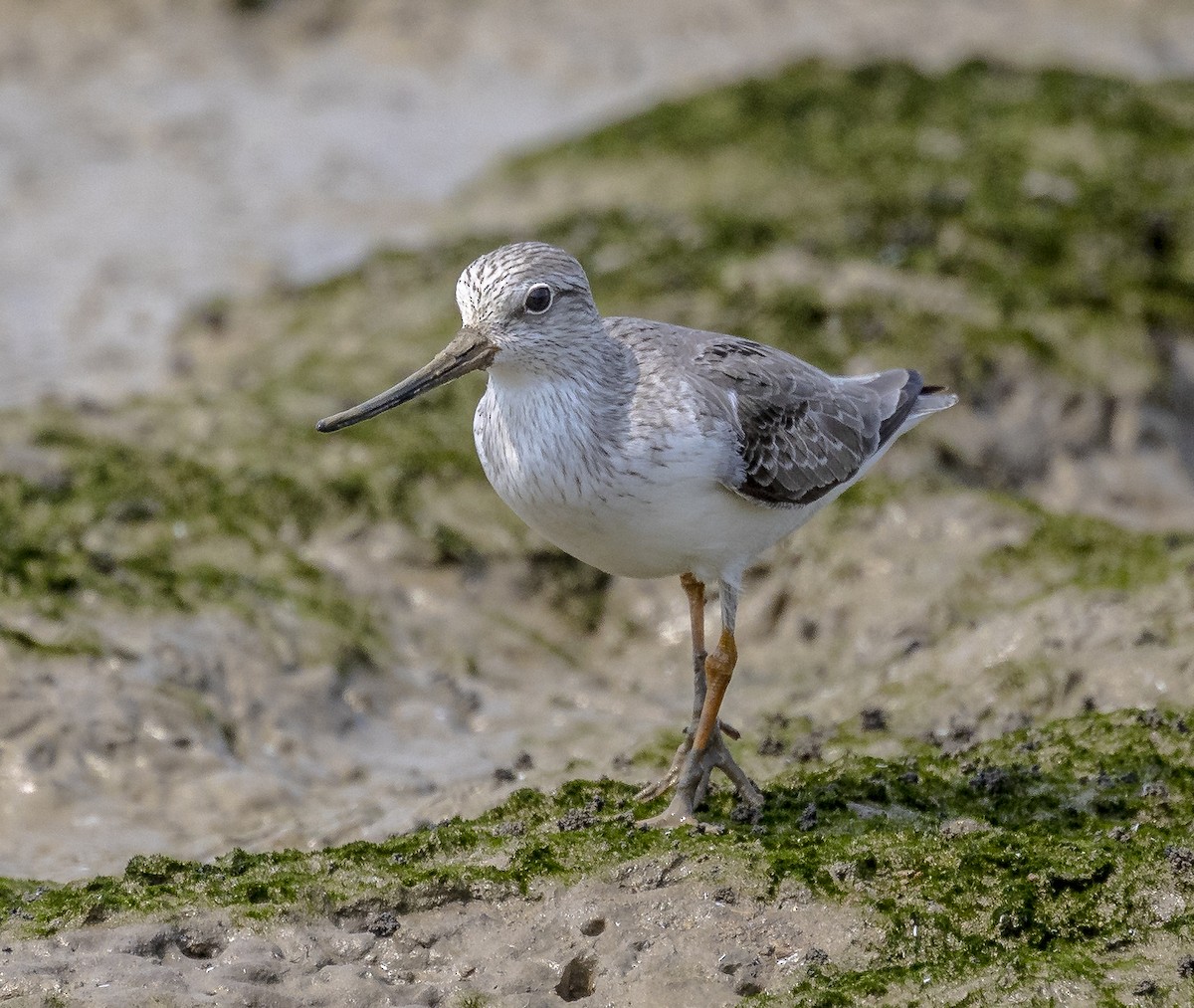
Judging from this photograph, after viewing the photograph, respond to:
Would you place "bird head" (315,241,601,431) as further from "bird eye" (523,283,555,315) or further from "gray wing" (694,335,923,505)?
"gray wing" (694,335,923,505)

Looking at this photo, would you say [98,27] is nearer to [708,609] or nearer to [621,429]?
[708,609]

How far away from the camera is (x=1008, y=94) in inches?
644

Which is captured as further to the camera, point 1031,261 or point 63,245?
point 63,245

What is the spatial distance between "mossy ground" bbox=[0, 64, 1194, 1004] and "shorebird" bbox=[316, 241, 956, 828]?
1007 mm

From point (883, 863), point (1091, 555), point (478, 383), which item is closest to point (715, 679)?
point (883, 863)

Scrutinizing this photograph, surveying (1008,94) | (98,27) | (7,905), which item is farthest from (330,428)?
(98,27)

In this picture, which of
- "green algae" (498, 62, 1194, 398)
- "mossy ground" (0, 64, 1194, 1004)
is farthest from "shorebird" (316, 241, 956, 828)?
"green algae" (498, 62, 1194, 398)

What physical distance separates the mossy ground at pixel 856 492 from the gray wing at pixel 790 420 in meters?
1.47

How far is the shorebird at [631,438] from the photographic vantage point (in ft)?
21.7

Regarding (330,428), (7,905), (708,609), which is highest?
(330,428)

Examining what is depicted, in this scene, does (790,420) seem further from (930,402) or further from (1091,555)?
(1091,555)

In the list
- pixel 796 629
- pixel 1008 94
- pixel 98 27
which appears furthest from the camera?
pixel 98 27

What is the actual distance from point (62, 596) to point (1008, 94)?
11.7 meters

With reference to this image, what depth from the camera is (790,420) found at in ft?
24.8
